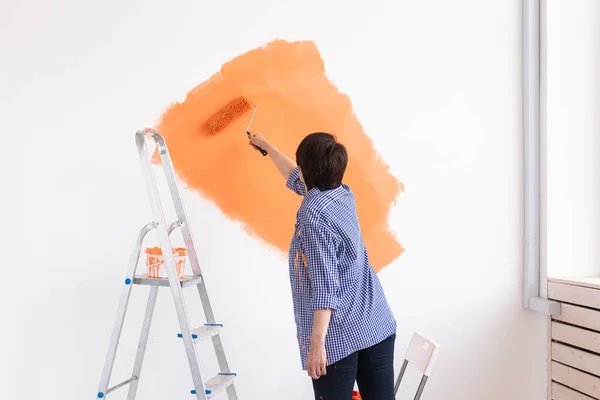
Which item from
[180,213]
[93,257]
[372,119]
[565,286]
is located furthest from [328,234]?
[565,286]

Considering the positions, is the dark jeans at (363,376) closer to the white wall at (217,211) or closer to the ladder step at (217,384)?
the ladder step at (217,384)

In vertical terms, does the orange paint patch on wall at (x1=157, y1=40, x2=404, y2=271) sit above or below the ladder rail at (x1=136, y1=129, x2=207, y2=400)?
above

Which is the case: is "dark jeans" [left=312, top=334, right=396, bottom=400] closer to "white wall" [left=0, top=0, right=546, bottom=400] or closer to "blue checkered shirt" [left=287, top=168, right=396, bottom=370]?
"blue checkered shirt" [left=287, top=168, right=396, bottom=370]

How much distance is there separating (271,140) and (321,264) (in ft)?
2.77

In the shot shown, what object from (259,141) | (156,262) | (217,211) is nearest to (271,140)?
(259,141)

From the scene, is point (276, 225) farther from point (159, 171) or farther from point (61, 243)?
point (61, 243)

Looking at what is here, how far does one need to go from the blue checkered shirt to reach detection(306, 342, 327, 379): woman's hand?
1.4 inches

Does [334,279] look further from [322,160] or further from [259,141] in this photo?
[259,141]

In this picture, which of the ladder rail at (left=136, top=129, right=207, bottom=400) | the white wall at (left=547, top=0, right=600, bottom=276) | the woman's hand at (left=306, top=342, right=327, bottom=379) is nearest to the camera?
the woman's hand at (left=306, top=342, right=327, bottom=379)

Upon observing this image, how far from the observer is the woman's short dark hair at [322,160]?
165 cm

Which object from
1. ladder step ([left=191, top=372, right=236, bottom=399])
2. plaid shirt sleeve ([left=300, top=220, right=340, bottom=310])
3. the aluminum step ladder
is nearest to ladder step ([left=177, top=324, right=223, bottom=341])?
the aluminum step ladder

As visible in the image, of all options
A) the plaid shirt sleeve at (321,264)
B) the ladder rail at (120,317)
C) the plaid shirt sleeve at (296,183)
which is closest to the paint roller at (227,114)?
the plaid shirt sleeve at (296,183)

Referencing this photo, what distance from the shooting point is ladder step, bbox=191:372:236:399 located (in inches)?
74.9

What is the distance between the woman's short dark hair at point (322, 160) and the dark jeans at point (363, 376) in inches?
18.9
